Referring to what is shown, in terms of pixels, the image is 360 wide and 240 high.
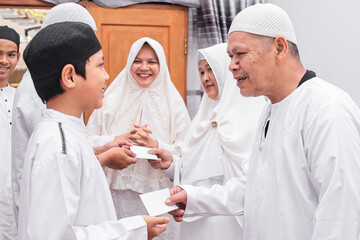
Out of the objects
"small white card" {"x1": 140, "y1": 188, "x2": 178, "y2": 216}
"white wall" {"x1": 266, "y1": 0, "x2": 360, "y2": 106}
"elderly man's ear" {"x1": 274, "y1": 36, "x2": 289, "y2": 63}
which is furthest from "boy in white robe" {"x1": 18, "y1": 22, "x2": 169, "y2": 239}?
"white wall" {"x1": 266, "y1": 0, "x2": 360, "y2": 106}

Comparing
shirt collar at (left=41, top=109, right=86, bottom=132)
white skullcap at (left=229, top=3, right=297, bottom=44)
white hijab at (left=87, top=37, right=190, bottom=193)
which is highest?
white skullcap at (left=229, top=3, right=297, bottom=44)

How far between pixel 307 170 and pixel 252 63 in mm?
467

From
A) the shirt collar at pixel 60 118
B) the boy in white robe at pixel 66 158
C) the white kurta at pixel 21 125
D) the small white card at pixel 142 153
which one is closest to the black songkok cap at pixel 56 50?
the boy in white robe at pixel 66 158

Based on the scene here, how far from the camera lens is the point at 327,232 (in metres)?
1.17

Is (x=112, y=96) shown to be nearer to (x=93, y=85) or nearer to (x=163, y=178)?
(x=163, y=178)

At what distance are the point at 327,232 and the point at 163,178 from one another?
154 centimetres

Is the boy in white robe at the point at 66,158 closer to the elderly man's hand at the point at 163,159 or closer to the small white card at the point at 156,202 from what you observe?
the small white card at the point at 156,202

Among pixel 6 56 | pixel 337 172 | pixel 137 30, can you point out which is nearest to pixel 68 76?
pixel 337 172

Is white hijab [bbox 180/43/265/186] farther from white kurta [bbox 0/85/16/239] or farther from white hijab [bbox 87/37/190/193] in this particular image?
white kurta [bbox 0/85/16/239]

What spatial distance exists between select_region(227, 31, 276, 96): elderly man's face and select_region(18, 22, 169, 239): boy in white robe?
0.55 meters

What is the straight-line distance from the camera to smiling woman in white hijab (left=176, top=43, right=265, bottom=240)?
212 centimetres

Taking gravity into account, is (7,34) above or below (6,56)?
above

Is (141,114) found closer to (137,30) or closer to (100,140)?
(100,140)

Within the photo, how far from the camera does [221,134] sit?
2.20 m
